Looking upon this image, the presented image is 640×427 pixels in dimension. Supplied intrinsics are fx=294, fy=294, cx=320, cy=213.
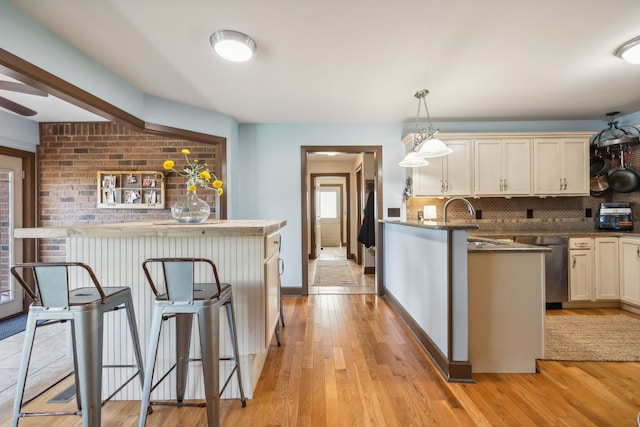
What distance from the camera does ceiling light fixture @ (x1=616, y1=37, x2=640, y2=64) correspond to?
6.89 feet

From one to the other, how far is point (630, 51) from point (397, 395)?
2.95 m

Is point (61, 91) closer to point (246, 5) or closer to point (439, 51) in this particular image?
point (246, 5)

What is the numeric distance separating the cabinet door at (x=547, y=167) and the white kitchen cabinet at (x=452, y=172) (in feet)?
2.67

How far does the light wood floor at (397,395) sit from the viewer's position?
5.20ft

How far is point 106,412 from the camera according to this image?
167 cm

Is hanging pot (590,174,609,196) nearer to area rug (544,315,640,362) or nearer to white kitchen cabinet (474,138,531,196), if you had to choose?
white kitchen cabinet (474,138,531,196)

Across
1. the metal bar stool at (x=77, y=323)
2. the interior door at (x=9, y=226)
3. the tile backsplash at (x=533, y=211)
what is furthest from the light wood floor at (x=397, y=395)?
the interior door at (x=9, y=226)

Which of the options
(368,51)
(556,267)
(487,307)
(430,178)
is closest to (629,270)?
(556,267)

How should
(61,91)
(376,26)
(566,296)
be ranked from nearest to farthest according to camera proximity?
(376,26), (61,91), (566,296)

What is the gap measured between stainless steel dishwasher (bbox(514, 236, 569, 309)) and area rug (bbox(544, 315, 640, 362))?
27cm

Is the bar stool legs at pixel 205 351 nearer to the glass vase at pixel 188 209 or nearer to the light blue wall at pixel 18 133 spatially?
the glass vase at pixel 188 209

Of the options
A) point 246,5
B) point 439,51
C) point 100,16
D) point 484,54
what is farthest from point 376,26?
point 100,16

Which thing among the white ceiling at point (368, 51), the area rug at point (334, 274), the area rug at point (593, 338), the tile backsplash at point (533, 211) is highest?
the white ceiling at point (368, 51)

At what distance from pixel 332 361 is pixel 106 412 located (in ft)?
4.62
